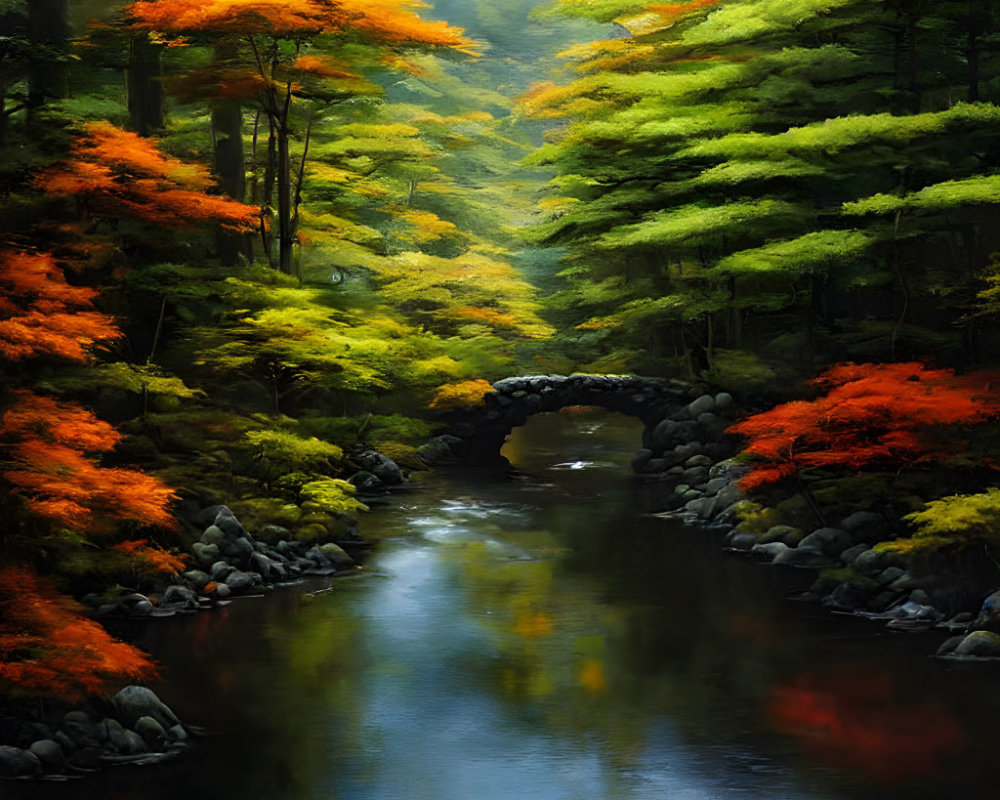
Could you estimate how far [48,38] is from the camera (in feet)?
61.2

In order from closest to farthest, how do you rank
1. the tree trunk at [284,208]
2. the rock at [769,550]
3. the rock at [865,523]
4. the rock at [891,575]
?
the rock at [891,575] < the rock at [865,523] < the rock at [769,550] < the tree trunk at [284,208]

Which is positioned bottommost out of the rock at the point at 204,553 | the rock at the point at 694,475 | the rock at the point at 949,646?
the rock at the point at 694,475

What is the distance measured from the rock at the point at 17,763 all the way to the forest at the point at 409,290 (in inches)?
12.0

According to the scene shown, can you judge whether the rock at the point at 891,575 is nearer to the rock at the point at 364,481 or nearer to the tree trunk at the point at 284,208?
the tree trunk at the point at 284,208

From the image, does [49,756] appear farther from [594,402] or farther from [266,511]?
[594,402]

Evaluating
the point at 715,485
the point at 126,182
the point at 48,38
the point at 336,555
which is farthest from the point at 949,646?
the point at 48,38

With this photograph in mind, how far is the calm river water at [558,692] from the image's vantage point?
785 centimetres

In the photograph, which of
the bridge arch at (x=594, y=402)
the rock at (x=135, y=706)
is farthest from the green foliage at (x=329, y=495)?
the bridge arch at (x=594, y=402)

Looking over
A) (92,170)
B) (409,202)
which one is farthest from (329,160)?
(92,170)

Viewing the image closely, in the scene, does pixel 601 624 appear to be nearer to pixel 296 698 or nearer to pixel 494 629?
pixel 494 629

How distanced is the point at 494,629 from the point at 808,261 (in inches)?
353

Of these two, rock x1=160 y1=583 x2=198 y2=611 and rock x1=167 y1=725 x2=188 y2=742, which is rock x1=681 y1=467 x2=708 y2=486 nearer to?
rock x1=160 y1=583 x2=198 y2=611

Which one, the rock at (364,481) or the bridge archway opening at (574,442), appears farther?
the bridge archway opening at (574,442)

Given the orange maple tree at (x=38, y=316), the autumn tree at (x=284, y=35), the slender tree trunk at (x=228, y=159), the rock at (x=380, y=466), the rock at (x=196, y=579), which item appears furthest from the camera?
the rock at (x=380, y=466)
